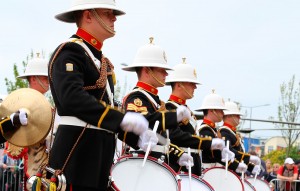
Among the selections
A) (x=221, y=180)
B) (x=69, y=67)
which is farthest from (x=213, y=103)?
(x=69, y=67)

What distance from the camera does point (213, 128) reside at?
40.9 feet

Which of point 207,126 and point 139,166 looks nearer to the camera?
point 139,166

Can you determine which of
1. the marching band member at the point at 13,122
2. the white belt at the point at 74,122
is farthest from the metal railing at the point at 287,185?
the white belt at the point at 74,122

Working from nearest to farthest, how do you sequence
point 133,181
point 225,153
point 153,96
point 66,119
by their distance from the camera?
point 66,119 < point 133,181 < point 153,96 < point 225,153

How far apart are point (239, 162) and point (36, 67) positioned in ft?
16.7

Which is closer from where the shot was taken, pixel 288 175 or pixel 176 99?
pixel 176 99

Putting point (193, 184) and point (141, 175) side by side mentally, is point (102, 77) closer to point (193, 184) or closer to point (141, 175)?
point (141, 175)

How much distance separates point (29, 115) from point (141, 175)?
4.12 ft

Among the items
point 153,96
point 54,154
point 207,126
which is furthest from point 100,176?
point 207,126

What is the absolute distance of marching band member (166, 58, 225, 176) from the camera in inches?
372

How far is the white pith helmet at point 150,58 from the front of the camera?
8.80 metres

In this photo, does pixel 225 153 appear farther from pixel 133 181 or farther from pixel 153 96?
pixel 133 181

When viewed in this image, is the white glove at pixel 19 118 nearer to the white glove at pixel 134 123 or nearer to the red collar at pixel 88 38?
the red collar at pixel 88 38

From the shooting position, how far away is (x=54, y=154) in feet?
18.1
